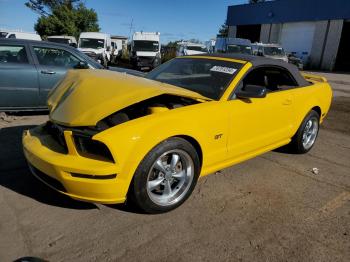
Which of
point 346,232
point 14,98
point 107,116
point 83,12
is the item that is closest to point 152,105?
point 107,116

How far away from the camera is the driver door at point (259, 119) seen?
360 cm

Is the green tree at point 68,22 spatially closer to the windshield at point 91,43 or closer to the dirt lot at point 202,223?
the windshield at point 91,43

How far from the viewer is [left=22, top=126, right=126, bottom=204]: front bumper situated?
8.82 ft

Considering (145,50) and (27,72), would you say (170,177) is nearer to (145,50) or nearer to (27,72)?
(27,72)

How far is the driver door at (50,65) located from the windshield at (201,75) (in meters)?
2.63

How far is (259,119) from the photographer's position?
12.6 feet

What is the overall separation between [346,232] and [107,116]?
2.41 meters

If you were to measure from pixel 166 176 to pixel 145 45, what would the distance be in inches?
684

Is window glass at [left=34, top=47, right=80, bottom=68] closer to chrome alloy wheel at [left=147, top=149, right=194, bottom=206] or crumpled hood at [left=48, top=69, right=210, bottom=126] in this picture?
crumpled hood at [left=48, top=69, right=210, bottom=126]

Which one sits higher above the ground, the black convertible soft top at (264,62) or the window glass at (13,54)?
the black convertible soft top at (264,62)

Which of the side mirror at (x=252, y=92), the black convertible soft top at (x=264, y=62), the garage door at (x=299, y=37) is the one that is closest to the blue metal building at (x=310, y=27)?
the garage door at (x=299, y=37)

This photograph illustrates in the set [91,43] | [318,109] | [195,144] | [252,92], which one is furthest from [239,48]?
[195,144]

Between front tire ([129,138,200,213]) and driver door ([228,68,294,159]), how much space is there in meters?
0.60

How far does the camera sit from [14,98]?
609cm
